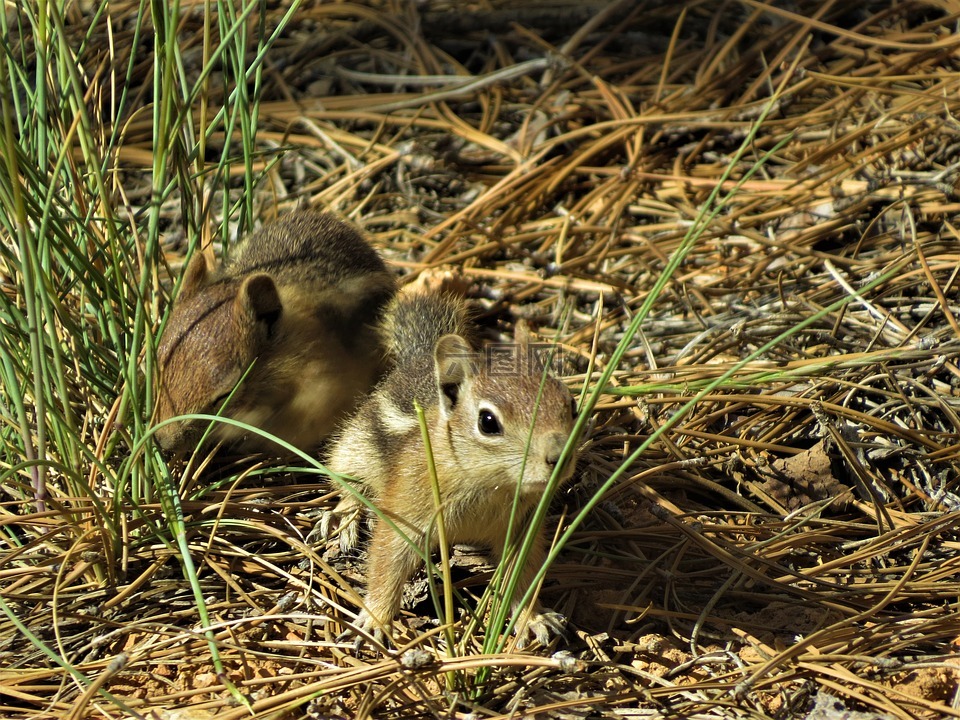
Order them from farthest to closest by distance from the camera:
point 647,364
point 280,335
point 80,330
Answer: point 647,364 → point 280,335 → point 80,330

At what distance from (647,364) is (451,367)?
1291 millimetres

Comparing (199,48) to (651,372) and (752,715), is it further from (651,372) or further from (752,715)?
(752,715)

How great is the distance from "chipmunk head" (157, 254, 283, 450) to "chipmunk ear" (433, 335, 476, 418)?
2.82 feet

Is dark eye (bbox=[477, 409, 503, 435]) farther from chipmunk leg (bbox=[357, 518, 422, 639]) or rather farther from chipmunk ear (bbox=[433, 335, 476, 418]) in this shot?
chipmunk leg (bbox=[357, 518, 422, 639])

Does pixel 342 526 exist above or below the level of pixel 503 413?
below

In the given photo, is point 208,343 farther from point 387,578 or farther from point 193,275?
point 387,578

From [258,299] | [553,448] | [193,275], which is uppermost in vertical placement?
[193,275]

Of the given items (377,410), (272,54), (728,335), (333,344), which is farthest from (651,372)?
(272,54)

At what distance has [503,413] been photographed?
2611 mm

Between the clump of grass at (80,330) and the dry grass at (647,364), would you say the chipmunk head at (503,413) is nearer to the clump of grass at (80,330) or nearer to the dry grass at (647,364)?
the dry grass at (647,364)

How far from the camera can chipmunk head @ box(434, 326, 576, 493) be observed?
249cm

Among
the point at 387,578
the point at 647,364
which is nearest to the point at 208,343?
the point at 387,578

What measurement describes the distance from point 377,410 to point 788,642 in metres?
1.55

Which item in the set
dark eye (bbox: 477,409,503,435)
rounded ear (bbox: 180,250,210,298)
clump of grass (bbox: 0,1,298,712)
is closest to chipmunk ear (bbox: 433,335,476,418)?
dark eye (bbox: 477,409,503,435)
